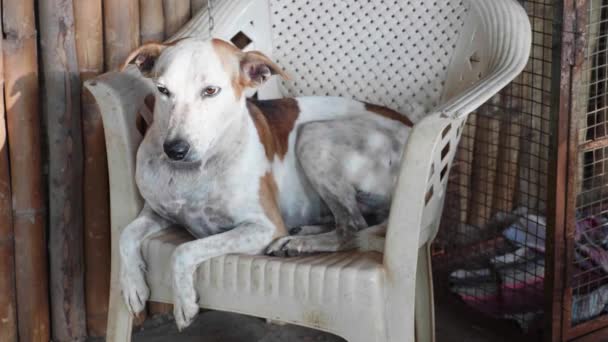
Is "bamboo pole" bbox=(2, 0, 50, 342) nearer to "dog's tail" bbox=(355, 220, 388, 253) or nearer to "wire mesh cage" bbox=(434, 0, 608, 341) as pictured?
"dog's tail" bbox=(355, 220, 388, 253)

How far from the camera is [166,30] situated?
12.1 ft

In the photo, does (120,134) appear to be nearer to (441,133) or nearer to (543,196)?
(441,133)

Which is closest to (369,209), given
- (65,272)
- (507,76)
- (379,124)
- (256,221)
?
(379,124)

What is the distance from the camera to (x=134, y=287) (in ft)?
9.96

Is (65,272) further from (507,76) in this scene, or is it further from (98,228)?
(507,76)

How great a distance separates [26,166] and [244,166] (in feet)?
3.05

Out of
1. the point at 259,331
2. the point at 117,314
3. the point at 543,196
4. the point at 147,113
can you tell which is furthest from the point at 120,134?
the point at 543,196

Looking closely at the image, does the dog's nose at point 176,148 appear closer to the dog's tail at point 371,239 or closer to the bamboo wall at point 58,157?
the dog's tail at point 371,239

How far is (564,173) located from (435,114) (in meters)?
0.84

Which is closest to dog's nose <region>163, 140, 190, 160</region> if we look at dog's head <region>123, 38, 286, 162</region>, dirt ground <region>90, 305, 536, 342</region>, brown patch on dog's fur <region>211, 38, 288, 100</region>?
dog's head <region>123, 38, 286, 162</region>

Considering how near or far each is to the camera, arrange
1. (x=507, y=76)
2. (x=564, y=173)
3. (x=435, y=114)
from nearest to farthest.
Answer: (x=435, y=114) < (x=507, y=76) < (x=564, y=173)

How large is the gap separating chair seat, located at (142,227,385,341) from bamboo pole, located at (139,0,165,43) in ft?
3.51

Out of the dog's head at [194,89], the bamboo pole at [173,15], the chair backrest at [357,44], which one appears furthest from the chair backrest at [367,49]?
the dog's head at [194,89]

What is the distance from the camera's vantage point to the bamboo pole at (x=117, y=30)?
3506mm
